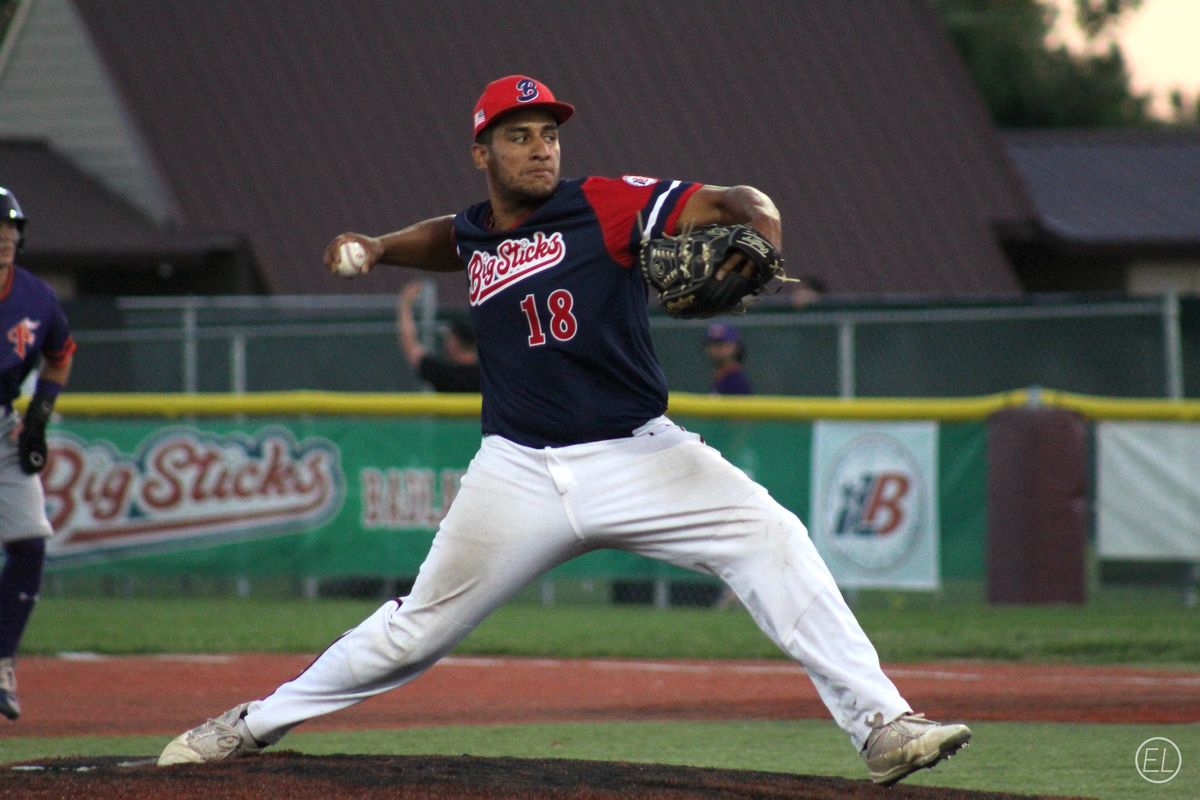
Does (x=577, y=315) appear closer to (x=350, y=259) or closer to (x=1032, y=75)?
(x=350, y=259)

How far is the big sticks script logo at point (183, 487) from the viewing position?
12617 millimetres

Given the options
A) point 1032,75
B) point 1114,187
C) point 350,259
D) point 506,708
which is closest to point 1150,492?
point 506,708

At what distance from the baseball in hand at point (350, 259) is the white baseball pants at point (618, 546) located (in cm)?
70

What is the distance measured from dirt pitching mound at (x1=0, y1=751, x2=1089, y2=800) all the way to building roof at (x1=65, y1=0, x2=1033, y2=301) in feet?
50.9

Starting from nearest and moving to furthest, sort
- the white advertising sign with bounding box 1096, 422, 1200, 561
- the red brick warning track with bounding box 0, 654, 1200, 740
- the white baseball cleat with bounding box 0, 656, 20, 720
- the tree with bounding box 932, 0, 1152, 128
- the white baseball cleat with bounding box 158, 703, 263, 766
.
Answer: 1. the white baseball cleat with bounding box 158, 703, 263, 766
2. the white baseball cleat with bounding box 0, 656, 20, 720
3. the red brick warning track with bounding box 0, 654, 1200, 740
4. the white advertising sign with bounding box 1096, 422, 1200, 561
5. the tree with bounding box 932, 0, 1152, 128

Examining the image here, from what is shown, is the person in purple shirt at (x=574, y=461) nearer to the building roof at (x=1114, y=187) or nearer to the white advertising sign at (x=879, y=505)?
the white advertising sign at (x=879, y=505)

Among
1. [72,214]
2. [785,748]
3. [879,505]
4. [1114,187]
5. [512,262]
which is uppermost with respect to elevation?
[1114,187]

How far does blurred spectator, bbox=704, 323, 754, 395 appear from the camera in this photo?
12.6m

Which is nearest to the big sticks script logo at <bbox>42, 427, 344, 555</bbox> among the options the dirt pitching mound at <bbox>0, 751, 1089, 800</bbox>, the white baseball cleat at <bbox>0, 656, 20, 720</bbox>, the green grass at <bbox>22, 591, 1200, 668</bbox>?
the green grass at <bbox>22, 591, 1200, 668</bbox>

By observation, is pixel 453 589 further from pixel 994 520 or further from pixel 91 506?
pixel 91 506

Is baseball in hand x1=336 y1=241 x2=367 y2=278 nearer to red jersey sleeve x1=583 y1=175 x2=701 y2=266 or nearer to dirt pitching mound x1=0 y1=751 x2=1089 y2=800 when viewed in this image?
red jersey sleeve x1=583 y1=175 x2=701 y2=266

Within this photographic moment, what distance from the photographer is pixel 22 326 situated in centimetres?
758

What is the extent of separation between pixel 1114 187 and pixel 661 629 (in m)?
15.5

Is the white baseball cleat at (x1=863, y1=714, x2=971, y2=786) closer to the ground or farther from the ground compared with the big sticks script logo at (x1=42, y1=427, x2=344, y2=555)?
closer to the ground
